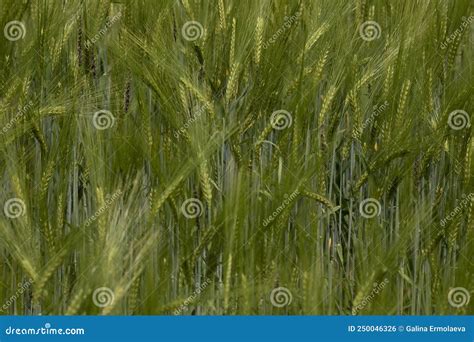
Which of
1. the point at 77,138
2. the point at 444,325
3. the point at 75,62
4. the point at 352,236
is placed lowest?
the point at 444,325

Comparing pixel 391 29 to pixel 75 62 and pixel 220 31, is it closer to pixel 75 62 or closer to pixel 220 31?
pixel 220 31

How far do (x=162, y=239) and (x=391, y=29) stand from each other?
2.79ft

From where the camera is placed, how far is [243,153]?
2.99 metres

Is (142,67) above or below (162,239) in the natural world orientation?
above

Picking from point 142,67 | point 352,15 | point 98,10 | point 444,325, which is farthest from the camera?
point 352,15

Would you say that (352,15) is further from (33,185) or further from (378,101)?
(33,185)

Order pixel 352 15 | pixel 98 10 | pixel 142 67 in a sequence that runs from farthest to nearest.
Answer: pixel 352 15 → pixel 98 10 → pixel 142 67

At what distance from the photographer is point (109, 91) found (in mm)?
3045

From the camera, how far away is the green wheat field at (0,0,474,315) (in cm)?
266

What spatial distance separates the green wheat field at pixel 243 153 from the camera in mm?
2656

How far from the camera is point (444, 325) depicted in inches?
107

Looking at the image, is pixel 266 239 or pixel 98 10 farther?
pixel 98 10

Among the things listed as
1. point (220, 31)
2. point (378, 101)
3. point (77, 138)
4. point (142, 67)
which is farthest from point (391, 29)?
point (77, 138)

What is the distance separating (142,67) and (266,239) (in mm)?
552
